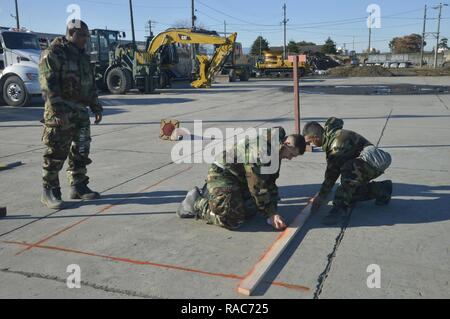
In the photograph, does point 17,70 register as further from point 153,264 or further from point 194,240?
point 153,264

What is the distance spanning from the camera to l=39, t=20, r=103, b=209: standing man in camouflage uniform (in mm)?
4547

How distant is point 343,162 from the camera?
171 inches

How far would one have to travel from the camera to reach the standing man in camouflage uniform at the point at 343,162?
13.9 feet

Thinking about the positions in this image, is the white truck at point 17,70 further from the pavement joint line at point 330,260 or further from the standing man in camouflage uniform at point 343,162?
the pavement joint line at point 330,260

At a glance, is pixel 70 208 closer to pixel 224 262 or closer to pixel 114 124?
pixel 224 262

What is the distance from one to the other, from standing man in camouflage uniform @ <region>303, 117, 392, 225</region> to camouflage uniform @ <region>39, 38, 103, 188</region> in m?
2.45

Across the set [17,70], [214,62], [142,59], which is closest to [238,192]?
[17,70]

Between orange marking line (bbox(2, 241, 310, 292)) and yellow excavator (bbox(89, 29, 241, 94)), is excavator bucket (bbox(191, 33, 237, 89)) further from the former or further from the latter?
orange marking line (bbox(2, 241, 310, 292))

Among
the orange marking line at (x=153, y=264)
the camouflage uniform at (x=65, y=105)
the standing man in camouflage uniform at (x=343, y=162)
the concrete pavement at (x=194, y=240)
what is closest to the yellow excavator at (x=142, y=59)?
the concrete pavement at (x=194, y=240)

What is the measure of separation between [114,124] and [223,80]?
2142 centimetres

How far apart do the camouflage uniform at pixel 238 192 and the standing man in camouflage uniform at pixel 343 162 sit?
56cm

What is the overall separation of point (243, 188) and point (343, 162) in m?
1.04

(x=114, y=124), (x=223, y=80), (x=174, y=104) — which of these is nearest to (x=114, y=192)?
(x=114, y=124)

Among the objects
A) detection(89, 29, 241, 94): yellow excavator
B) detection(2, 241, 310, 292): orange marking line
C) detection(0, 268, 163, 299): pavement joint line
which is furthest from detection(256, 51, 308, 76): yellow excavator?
detection(0, 268, 163, 299): pavement joint line
